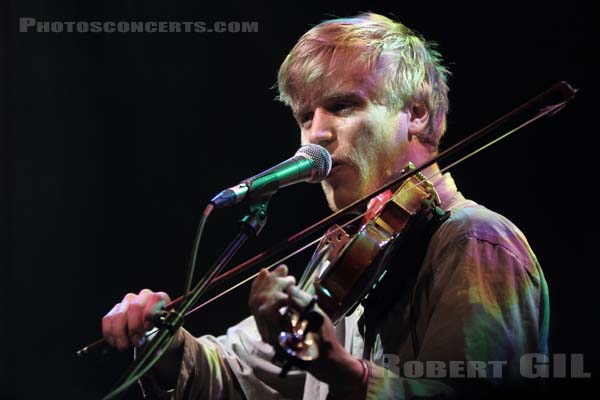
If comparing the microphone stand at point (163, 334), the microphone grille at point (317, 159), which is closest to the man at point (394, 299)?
the microphone stand at point (163, 334)

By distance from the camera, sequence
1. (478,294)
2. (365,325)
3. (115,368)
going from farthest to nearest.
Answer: (115,368) → (365,325) → (478,294)

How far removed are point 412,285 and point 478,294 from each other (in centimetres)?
27

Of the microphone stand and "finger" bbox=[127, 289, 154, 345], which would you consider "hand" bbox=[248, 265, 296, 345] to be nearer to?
the microphone stand

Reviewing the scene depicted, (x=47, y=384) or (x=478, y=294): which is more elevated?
(x=478, y=294)

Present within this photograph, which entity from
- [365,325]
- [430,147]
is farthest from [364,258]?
[430,147]

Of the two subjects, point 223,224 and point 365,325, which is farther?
point 223,224

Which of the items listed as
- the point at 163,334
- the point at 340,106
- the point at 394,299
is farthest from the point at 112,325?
the point at 340,106

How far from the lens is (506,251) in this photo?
201 cm

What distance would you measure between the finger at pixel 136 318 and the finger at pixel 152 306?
1 centimetres

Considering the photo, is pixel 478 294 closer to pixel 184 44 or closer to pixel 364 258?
pixel 364 258

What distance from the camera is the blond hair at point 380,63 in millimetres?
2619

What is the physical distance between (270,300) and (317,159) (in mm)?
499

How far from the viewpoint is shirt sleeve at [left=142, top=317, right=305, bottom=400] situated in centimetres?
242

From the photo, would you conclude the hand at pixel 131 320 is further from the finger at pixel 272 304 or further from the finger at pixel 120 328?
the finger at pixel 272 304
